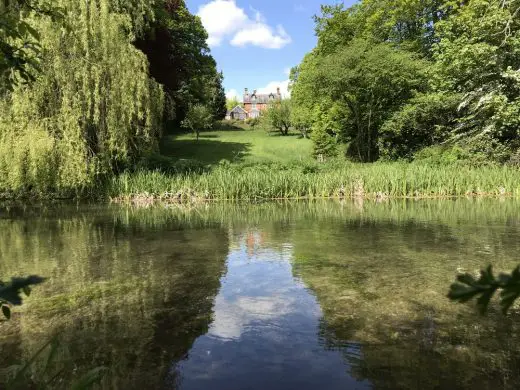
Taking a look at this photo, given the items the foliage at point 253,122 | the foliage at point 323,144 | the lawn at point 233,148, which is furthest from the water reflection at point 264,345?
the foliage at point 253,122

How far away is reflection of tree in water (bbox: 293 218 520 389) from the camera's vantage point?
3039mm

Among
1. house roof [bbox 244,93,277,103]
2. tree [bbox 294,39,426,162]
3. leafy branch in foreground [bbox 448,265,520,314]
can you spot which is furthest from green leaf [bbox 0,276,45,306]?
house roof [bbox 244,93,277,103]

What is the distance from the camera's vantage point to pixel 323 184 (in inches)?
664

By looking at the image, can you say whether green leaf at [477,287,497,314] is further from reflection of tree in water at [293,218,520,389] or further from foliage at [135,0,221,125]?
foliage at [135,0,221,125]

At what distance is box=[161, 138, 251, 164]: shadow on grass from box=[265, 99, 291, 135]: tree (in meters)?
9.94

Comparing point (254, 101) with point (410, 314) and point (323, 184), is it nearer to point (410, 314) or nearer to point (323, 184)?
point (323, 184)

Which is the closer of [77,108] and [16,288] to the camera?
[16,288]

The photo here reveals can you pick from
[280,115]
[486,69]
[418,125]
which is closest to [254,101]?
[280,115]

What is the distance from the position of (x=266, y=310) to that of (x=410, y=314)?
135cm

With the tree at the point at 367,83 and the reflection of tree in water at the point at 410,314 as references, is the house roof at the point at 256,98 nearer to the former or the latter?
the tree at the point at 367,83

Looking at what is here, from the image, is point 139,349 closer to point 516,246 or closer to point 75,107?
point 516,246

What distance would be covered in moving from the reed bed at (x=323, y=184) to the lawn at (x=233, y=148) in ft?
32.4

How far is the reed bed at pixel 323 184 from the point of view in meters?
16.0

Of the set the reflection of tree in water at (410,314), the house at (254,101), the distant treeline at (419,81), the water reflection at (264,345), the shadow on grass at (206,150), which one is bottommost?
the water reflection at (264,345)
